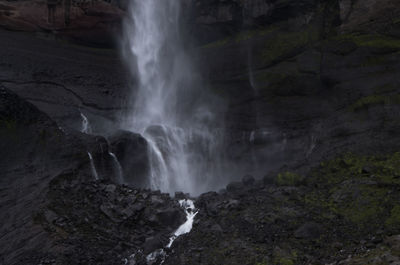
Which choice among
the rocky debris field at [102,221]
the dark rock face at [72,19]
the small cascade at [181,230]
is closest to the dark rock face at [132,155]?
the rocky debris field at [102,221]

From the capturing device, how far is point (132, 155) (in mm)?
19969

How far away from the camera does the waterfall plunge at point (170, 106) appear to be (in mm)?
22203

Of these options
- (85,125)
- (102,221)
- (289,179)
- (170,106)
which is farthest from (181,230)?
(170,106)

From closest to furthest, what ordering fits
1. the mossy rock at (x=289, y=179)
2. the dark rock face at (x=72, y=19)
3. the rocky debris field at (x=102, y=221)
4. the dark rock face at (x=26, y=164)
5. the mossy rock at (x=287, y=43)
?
the rocky debris field at (x=102, y=221), the dark rock face at (x=26, y=164), the mossy rock at (x=289, y=179), the mossy rock at (x=287, y=43), the dark rock face at (x=72, y=19)

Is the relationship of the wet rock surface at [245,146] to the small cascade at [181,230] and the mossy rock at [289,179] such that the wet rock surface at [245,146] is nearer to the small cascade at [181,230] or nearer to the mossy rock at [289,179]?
the mossy rock at [289,179]

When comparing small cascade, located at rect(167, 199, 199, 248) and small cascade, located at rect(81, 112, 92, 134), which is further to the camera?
small cascade, located at rect(81, 112, 92, 134)

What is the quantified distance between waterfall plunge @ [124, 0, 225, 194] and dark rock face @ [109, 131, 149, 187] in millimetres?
523

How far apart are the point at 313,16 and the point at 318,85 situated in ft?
16.8

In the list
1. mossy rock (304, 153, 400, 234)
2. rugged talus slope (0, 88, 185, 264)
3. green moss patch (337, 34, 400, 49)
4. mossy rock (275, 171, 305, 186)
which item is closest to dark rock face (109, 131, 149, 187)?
rugged talus slope (0, 88, 185, 264)

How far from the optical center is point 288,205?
14383mm

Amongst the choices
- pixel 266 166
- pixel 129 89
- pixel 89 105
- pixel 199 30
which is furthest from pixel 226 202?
pixel 199 30

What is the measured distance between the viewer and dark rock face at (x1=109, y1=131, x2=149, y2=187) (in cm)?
1947

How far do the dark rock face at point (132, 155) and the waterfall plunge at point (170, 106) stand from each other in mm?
523

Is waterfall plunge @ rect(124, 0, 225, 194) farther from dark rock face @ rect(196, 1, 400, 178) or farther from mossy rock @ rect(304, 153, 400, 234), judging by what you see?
mossy rock @ rect(304, 153, 400, 234)
